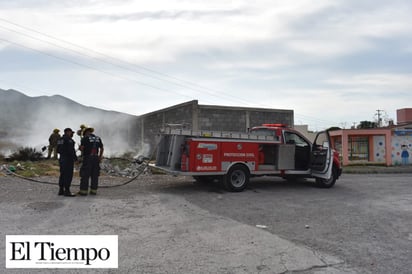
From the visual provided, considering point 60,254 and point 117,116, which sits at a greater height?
point 117,116

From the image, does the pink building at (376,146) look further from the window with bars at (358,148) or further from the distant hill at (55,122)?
the distant hill at (55,122)

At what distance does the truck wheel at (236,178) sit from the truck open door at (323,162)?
2.58 metres

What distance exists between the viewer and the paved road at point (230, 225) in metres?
4.41

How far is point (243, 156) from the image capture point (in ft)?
33.3

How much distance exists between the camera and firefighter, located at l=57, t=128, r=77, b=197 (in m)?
8.59

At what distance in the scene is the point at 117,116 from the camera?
29922mm

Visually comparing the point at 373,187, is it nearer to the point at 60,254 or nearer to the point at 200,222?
the point at 200,222

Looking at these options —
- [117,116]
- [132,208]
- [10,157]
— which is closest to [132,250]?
[132,208]

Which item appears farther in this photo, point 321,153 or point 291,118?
point 291,118

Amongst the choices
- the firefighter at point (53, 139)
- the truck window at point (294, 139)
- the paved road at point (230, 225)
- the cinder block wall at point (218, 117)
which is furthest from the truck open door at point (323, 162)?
the firefighter at point (53, 139)

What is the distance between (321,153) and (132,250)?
809 cm

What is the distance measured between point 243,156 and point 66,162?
191 inches

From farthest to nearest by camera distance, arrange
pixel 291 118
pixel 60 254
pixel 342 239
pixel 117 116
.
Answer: pixel 117 116 → pixel 291 118 → pixel 342 239 → pixel 60 254

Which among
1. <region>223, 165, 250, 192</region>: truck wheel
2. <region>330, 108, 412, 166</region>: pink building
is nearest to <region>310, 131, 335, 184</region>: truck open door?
<region>223, 165, 250, 192</region>: truck wheel
